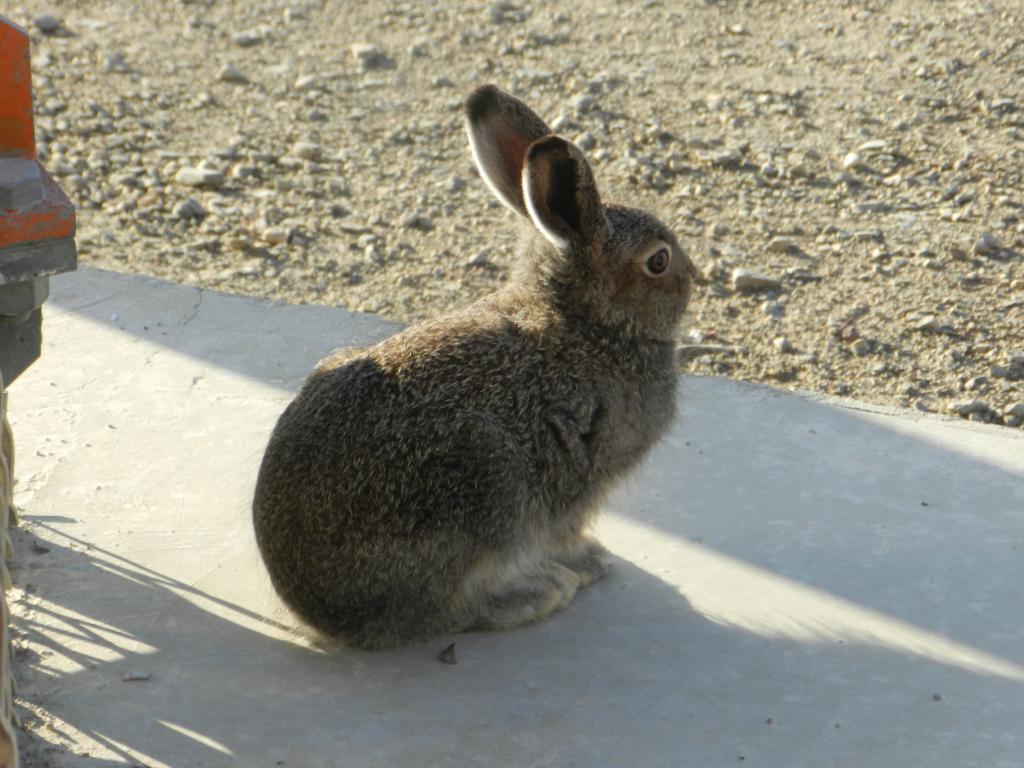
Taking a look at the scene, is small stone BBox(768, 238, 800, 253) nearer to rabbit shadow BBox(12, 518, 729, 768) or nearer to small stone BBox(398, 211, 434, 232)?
Answer: small stone BBox(398, 211, 434, 232)

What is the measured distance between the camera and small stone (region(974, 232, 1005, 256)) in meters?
6.67

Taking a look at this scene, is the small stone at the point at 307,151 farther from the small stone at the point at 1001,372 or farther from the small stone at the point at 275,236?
the small stone at the point at 1001,372

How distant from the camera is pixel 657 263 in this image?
435 cm

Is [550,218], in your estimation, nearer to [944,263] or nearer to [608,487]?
[608,487]

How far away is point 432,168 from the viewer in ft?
26.2

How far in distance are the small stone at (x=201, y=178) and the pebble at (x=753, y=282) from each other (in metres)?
3.05

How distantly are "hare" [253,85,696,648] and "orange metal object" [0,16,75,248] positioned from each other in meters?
0.83

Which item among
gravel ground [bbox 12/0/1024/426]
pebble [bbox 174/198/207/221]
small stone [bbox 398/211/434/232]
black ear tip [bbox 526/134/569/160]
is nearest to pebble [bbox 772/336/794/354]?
gravel ground [bbox 12/0/1024/426]

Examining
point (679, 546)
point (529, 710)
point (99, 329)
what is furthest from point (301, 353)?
point (529, 710)

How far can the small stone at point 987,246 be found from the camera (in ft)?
21.9

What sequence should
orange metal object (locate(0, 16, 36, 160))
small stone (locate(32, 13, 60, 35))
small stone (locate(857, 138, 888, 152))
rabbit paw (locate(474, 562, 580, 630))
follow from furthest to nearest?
1. small stone (locate(32, 13, 60, 35))
2. small stone (locate(857, 138, 888, 152))
3. rabbit paw (locate(474, 562, 580, 630))
4. orange metal object (locate(0, 16, 36, 160))

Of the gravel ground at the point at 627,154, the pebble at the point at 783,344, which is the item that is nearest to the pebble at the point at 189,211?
the gravel ground at the point at 627,154

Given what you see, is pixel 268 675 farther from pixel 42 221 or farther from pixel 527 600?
pixel 42 221

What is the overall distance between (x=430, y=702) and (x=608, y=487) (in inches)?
33.9
